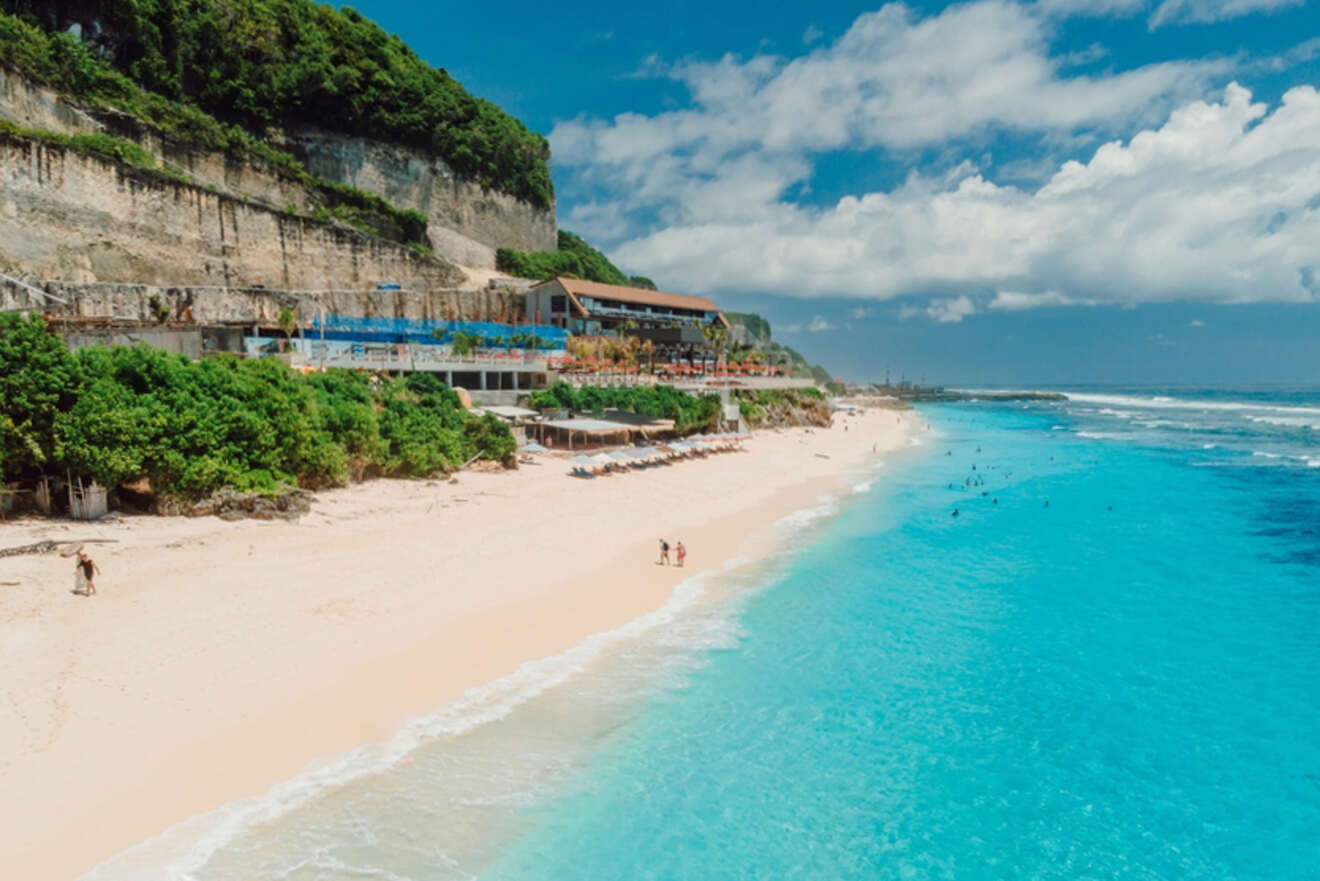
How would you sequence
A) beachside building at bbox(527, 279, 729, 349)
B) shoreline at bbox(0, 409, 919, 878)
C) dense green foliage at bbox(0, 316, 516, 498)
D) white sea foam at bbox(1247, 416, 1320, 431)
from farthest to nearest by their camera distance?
white sea foam at bbox(1247, 416, 1320, 431) → beachside building at bbox(527, 279, 729, 349) → dense green foliage at bbox(0, 316, 516, 498) → shoreline at bbox(0, 409, 919, 878)

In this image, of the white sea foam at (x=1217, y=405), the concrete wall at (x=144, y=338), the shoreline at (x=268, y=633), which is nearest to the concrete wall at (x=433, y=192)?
the concrete wall at (x=144, y=338)

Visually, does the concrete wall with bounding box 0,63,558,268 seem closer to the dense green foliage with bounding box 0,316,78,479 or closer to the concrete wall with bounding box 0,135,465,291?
the concrete wall with bounding box 0,135,465,291

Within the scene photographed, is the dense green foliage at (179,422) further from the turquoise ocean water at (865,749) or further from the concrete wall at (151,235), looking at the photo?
the concrete wall at (151,235)

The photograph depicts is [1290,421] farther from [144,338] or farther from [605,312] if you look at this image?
[144,338]

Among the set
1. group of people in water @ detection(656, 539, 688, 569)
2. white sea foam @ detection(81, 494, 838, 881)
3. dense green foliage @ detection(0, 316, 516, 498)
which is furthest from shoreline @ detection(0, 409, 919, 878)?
dense green foliage @ detection(0, 316, 516, 498)

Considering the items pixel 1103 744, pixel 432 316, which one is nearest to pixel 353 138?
pixel 432 316

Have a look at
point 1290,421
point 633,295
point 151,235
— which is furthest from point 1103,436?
point 151,235
